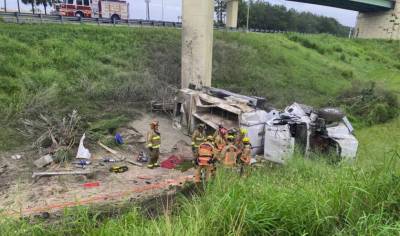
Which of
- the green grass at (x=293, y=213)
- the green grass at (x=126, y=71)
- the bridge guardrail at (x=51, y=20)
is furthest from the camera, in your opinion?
the bridge guardrail at (x=51, y=20)

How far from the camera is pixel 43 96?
1200 cm

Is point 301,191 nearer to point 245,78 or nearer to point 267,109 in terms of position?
point 267,109

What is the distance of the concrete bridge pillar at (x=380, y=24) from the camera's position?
43.7 meters

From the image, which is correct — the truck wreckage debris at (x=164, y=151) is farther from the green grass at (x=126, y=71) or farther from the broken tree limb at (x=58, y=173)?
the green grass at (x=126, y=71)

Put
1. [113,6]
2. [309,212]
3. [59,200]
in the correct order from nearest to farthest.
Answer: [309,212], [59,200], [113,6]

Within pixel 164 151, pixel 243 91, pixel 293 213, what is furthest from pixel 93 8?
pixel 293 213

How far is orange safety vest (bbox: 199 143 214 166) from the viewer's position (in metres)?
7.45

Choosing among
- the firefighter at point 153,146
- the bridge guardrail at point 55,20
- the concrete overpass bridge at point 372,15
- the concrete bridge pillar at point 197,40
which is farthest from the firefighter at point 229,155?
the concrete overpass bridge at point 372,15

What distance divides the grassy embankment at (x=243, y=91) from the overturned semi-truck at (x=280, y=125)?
854mm

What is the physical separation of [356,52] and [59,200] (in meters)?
34.5

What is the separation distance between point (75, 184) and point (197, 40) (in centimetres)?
954

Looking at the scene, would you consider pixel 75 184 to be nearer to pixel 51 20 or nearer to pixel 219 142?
pixel 219 142

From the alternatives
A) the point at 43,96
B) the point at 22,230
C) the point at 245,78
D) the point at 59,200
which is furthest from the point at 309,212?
the point at 245,78

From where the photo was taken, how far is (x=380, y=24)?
45.7 meters
